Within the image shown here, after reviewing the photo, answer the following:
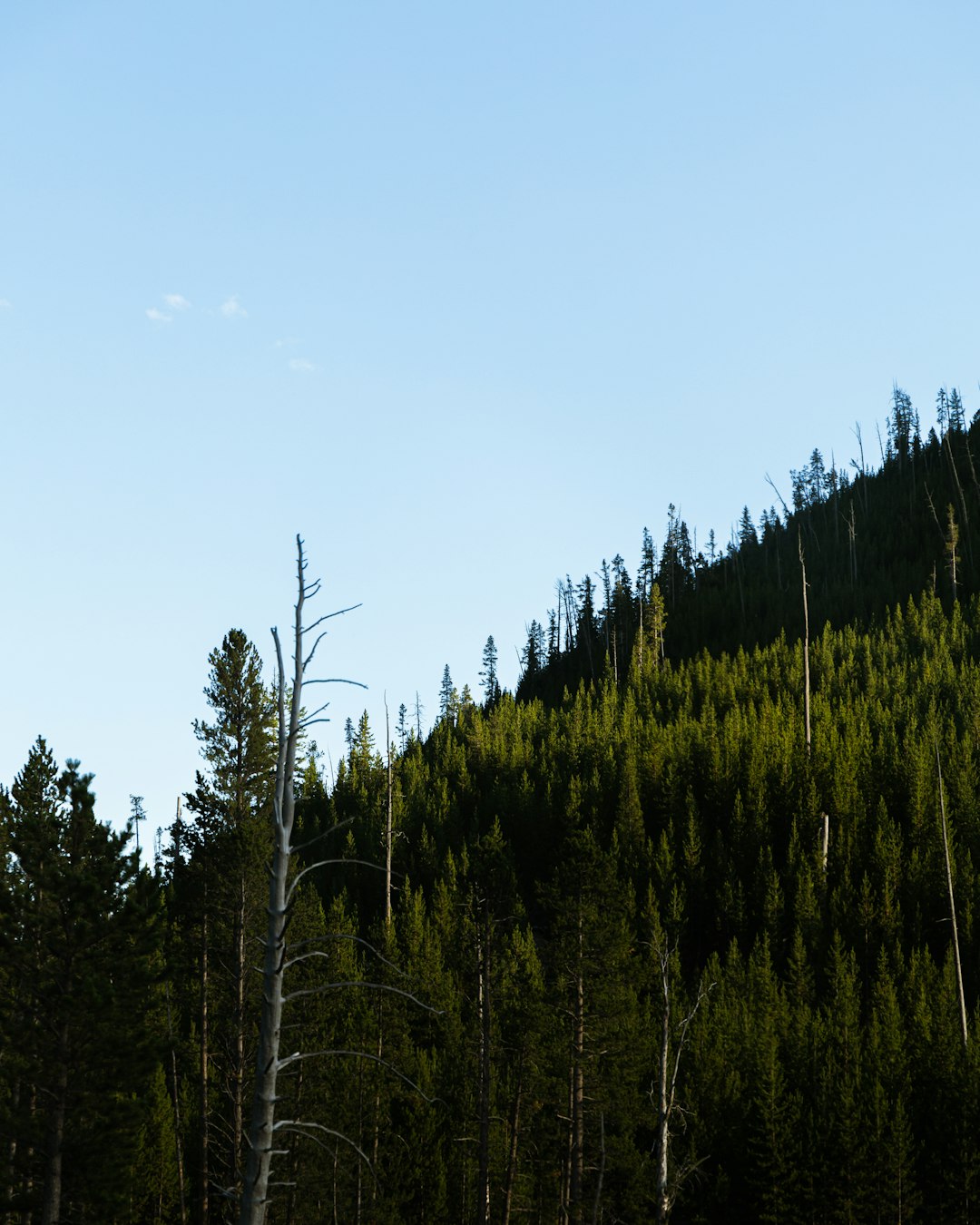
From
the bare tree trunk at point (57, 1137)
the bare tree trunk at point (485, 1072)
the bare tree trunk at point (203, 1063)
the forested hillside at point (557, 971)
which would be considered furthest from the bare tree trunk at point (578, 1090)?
the bare tree trunk at point (57, 1137)

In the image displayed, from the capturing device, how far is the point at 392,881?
259 feet

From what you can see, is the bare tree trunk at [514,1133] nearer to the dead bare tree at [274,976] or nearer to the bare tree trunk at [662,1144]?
the bare tree trunk at [662,1144]

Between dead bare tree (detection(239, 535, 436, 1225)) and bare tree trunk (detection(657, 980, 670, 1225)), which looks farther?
bare tree trunk (detection(657, 980, 670, 1225))

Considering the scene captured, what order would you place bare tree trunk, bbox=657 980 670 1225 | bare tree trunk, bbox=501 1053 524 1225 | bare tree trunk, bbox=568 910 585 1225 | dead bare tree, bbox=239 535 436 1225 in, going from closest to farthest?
1. dead bare tree, bbox=239 535 436 1225
2. bare tree trunk, bbox=657 980 670 1225
3. bare tree trunk, bbox=568 910 585 1225
4. bare tree trunk, bbox=501 1053 524 1225

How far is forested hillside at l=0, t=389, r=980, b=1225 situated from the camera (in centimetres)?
2764

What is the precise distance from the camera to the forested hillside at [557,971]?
27641mm

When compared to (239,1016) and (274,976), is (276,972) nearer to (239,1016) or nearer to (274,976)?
(274,976)

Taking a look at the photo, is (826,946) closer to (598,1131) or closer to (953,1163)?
(953,1163)

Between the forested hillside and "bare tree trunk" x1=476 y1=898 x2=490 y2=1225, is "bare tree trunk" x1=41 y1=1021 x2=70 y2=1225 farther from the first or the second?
"bare tree trunk" x1=476 y1=898 x2=490 y2=1225

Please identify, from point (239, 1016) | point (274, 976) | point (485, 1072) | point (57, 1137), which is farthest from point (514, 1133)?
point (274, 976)

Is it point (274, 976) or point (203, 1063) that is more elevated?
point (274, 976)

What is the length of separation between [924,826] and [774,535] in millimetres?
94196

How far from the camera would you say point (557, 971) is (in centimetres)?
3478

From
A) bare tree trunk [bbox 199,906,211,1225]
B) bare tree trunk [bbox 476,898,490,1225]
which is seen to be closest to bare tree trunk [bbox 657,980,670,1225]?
bare tree trunk [bbox 476,898,490,1225]
